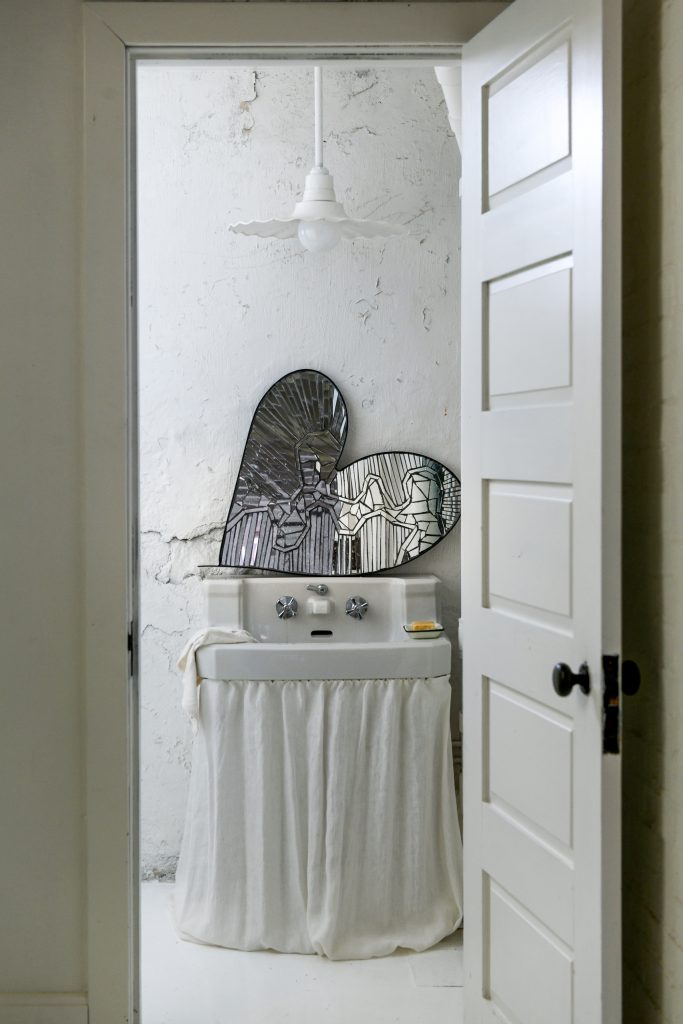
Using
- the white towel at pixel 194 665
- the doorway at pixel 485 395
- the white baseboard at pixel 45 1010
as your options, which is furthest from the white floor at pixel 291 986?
the white towel at pixel 194 665

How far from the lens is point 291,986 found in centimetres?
261

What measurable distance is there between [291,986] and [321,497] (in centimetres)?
151

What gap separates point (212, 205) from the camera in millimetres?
3279

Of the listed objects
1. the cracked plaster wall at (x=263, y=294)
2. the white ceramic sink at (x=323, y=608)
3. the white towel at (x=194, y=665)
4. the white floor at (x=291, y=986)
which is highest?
the cracked plaster wall at (x=263, y=294)

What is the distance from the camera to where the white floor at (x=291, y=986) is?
2446 mm

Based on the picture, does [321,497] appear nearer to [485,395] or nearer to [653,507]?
[485,395]

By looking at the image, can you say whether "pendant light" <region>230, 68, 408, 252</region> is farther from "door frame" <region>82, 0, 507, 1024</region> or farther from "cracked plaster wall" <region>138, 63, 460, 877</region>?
"door frame" <region>82, 0, 507, 1024</region>

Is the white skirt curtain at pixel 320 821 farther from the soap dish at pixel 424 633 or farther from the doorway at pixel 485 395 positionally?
the doorway at pixel 485 395

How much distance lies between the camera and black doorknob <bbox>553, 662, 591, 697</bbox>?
1.55 m

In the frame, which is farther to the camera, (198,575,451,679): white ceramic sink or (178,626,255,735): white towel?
(198,575,451,679): white ceramic sink

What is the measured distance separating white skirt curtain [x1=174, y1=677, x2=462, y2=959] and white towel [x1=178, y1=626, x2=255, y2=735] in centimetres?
3

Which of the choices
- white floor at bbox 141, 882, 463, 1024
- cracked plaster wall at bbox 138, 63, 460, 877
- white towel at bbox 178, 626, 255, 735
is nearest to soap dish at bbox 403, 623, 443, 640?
cracked plaster wall at bbox 138, 63, 460, 877

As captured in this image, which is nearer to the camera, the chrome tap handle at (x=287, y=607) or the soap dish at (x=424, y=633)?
the soap dish at (x=424, y=633)

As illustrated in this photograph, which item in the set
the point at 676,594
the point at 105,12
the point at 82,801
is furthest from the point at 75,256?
the point at 676,594
